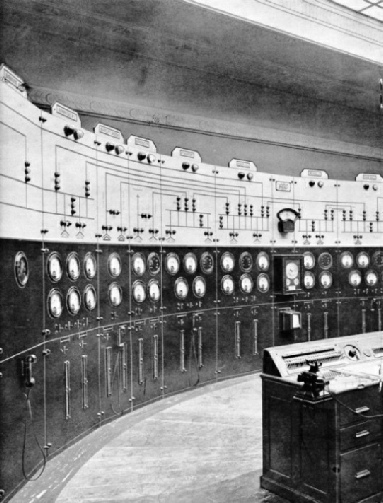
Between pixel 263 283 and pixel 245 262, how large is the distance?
464 mm

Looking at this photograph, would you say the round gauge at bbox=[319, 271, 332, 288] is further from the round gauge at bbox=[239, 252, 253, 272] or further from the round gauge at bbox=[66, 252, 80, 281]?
the round gauge at bbox=[66, 252, 80, 281]

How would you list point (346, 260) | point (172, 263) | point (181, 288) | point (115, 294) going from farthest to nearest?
point (346, 260), point (181, 288), point (172, 263), point (115, 294)

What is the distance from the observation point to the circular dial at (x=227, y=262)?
282 inches

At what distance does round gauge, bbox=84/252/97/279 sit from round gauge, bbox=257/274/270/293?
9.97 feet

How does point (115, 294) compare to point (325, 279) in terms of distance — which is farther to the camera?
point (325, 279)

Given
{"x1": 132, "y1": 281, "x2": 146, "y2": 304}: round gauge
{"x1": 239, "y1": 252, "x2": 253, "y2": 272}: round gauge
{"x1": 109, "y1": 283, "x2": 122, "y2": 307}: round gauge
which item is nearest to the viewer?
{"x1": 109, "y1": 283, "x2": 122, "y2": 307}: round gauge

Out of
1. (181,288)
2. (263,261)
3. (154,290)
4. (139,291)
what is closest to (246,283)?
(263,261)

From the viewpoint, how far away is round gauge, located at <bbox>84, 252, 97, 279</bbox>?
5058 millimetres

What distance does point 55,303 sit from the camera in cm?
448

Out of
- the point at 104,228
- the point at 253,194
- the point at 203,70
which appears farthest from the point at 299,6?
the point at 104,228

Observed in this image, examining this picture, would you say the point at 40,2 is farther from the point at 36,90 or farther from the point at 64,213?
the point at 64,213

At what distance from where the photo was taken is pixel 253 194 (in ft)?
24.6

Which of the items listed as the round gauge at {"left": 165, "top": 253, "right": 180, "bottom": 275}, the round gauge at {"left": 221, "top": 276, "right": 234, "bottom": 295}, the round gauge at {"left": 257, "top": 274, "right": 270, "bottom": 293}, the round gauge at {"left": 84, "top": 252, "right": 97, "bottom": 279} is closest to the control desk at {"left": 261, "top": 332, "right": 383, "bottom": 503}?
the round gauge at {"left": 84, "top": 252, "right": 97, "bottom": 279}

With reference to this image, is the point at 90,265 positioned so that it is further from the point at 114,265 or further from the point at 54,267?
the point at 54,267
